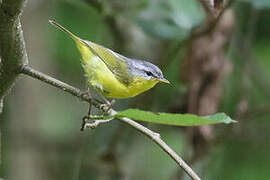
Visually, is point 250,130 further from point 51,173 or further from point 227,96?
point 51,173

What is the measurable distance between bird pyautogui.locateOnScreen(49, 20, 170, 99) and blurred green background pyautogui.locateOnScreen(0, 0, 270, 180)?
375mm

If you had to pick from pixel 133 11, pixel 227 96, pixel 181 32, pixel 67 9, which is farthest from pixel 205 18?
pixel 67 9

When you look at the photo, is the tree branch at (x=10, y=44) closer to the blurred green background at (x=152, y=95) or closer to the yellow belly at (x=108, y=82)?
the yellow belly at (x=108, y=82)

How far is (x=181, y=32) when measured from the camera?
267cm

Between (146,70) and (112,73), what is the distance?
0.16m

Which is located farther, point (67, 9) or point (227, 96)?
point (67, 9)

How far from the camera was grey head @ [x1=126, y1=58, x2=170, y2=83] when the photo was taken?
2.15 meters

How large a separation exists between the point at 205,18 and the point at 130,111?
158 centimetres

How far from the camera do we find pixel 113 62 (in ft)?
7.23

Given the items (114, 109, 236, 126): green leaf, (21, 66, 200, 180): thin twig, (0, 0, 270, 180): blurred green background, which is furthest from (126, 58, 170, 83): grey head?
(114, 109, 236, 126): green leaf

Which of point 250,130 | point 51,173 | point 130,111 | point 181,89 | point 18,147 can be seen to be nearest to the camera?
point 130,111

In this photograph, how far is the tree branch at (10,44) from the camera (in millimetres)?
1278

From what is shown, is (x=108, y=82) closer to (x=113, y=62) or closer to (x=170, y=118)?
(x=113, y=62)

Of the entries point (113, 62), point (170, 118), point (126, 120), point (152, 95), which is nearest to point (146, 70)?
point (113, 62)
